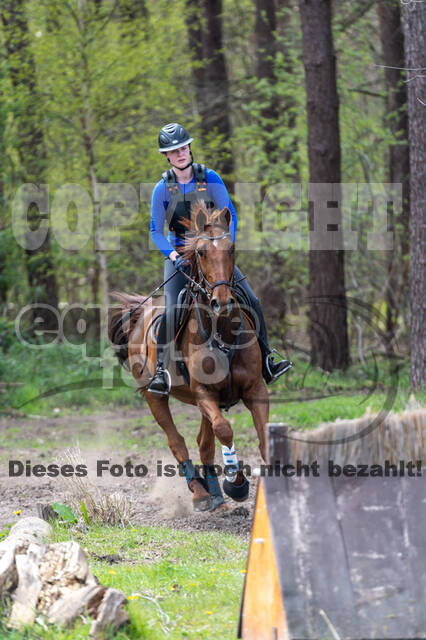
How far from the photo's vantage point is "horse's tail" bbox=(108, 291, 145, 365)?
31.4 feet

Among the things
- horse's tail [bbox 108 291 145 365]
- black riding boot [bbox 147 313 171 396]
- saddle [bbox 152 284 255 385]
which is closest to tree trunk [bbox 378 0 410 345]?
horse's tail [bbox 108 291 145 365]

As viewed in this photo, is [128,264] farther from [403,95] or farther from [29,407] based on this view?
[403,95]

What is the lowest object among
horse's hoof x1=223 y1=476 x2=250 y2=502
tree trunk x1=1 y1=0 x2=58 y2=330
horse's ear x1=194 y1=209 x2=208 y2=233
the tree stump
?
horse's hoof x1=223 y1=476 x2=250 y2=502

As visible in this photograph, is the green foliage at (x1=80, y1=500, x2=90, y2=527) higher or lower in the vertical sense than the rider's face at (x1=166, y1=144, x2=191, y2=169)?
lower

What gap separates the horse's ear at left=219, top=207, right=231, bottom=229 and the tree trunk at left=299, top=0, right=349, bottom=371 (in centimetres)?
873

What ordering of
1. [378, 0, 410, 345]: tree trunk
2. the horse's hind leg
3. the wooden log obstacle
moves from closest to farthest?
the wooden log obstacle → the horse's hind leg → [378, 0, 410, 345]: tree trunk

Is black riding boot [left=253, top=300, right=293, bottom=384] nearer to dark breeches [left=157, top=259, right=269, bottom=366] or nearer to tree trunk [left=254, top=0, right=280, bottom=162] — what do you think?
dark breeches [left=157, top=259, right=269, bottom=366]

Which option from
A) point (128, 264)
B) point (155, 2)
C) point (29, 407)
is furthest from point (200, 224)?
point (155, 2)

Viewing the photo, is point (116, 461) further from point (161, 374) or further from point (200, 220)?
point (200, 220)

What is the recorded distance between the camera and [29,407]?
48.3ft

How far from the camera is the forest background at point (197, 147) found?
1595 centimetres

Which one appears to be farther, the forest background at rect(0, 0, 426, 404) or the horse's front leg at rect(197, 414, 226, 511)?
the forest background at rect(0, 0, 426, 404)

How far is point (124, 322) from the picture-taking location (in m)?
9.68

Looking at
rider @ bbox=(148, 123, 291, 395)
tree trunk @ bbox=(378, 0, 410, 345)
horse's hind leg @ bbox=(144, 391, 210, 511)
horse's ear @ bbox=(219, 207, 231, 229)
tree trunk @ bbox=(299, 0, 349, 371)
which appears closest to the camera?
horse's ear @ bbox=(219, 207, 231, 229)
